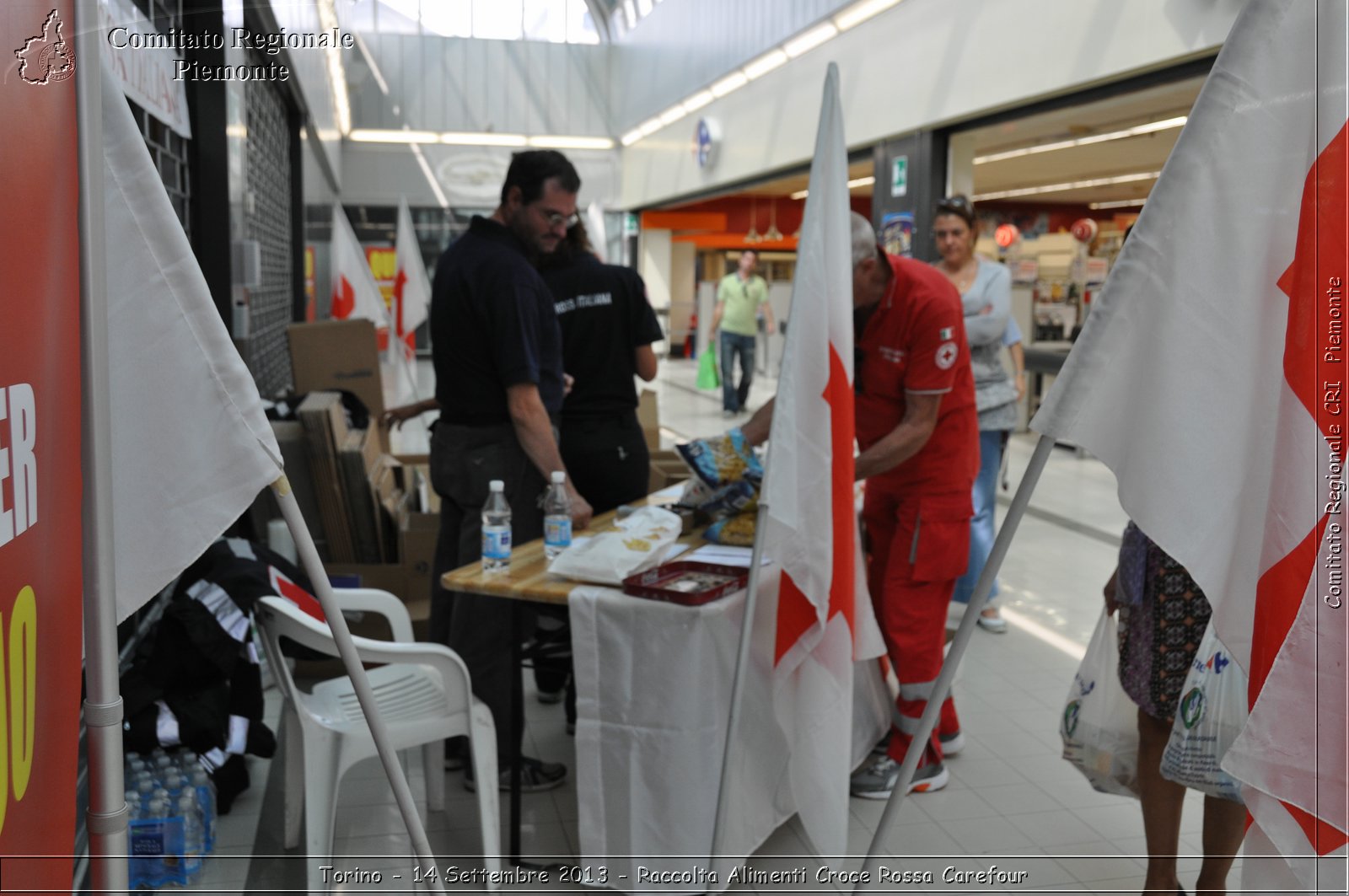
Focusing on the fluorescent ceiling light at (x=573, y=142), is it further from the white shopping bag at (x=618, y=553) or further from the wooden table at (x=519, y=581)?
the wooden table at (x=519, y=581)

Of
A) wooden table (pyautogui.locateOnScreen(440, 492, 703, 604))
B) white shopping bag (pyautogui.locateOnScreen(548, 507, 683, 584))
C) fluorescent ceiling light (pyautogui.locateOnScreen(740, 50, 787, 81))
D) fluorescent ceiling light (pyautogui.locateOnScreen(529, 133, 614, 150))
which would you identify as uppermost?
fluorescent ceiling light (pyautogui.locateOnScreen(529, 133, 614, 150))

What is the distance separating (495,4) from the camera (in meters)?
13.5

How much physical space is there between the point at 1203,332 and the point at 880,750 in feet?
6.77

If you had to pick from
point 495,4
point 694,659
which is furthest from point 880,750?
point 495,4

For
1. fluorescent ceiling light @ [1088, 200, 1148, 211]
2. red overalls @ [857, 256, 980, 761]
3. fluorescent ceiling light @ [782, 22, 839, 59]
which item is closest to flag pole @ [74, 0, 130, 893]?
red overalls @ [857, 256, 980, 761]

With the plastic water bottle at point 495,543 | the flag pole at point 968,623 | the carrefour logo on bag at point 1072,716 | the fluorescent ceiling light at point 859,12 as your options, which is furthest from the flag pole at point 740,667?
the fluorescent ceiling light at point 859,12

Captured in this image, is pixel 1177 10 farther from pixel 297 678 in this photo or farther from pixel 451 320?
pixel 297 678

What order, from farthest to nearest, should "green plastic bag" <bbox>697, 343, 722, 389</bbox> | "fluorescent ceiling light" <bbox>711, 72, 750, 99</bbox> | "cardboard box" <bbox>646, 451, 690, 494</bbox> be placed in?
"green plastic bag" <bbox>697, 343, 722, 389</bbox>, "fluorescent ceiling light" <bbox>711, 72, 750, 99</bbox>, "cardboard box" <bbox>646, 451, 690, 494</bbox>

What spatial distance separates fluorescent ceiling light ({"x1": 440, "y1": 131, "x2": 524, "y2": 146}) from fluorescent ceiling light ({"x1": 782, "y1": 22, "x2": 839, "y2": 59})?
8.96m

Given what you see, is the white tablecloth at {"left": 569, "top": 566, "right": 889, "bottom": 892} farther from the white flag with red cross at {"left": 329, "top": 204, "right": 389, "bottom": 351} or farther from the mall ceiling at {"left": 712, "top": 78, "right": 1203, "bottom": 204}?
the white flag with red cross at {"left": 329, "top": 204, "right": 389, "bottom": 351}

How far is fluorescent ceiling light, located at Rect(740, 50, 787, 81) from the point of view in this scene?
36.7ft

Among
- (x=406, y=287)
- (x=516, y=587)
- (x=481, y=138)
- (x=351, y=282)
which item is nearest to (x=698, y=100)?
(x=481, y=138)

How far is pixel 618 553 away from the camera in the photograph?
2682 mm

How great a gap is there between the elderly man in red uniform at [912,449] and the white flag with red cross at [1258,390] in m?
1.42
